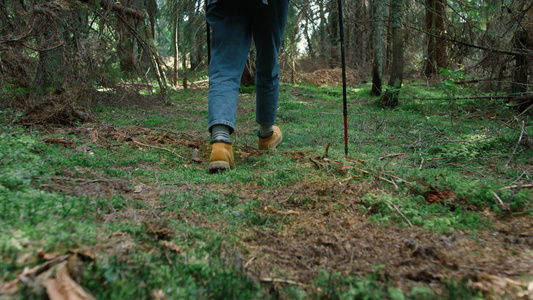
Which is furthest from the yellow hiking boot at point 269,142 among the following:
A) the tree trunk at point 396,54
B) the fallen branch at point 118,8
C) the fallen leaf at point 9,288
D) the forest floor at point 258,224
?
the tree trunk at point 396,54

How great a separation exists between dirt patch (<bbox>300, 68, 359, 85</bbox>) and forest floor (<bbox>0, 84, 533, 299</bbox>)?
10311mm

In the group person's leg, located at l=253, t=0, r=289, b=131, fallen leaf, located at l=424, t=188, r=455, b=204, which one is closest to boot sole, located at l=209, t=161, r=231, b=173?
person's leg, located at l=253, t=0, r=289, b=131

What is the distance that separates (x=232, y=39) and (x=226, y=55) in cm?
13

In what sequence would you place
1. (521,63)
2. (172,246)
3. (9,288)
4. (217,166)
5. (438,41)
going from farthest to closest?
(438,41) < (521,63) < (217,166) < (172,246) < (9,288)

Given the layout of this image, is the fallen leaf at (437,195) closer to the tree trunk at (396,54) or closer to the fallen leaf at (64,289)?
the fallen leaf at (64,289)

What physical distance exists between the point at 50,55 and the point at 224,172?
4.20 m

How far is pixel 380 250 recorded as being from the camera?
1359 mm

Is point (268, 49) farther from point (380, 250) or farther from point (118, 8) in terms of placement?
point (118, 8)

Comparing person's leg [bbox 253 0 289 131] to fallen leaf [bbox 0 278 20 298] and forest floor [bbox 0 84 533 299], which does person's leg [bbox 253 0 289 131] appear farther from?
fallen leaf [bbox 0 278 20 298]

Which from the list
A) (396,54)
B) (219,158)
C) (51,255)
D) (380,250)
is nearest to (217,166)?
(219,158)

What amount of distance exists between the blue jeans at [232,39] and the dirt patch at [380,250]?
3.73 feet

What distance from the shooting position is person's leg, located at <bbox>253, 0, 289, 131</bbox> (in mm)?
2641

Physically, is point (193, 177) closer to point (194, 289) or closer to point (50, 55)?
point (194, 289)

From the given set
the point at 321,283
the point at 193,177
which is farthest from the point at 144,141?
the point at 321,283
